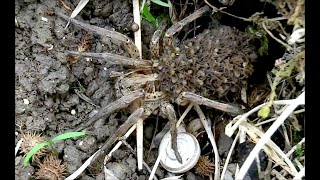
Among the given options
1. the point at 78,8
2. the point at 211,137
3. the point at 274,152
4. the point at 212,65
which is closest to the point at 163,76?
the point at 212,65

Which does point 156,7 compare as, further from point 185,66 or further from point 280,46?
point 280,46

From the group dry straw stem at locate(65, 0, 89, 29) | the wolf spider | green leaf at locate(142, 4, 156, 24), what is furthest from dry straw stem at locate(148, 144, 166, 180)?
dry straw stem at locate(65, 0, 89, 29)

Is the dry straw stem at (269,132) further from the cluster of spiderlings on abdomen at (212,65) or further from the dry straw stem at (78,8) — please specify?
the dry straw stem at (78,8)

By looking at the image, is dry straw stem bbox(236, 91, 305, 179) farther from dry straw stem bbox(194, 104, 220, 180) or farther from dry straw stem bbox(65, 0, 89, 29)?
dry straw stem bbox(65, 0, 89, 29)

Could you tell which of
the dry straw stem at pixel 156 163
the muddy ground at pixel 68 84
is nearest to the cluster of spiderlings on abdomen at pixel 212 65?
the muddy ground at pixel 68 84

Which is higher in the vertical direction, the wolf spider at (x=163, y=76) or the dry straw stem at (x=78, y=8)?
the dry straw stem at (x=78, y=8)

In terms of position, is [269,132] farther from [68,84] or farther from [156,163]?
[68,84]
